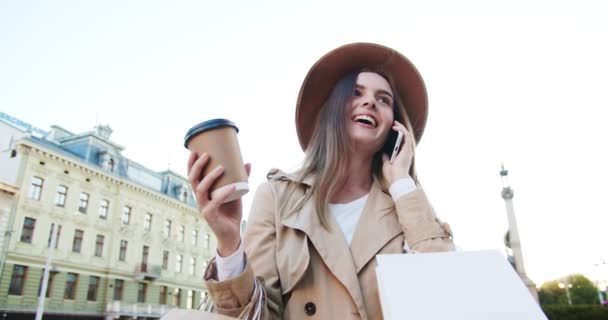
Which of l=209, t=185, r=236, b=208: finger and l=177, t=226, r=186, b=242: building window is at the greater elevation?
l=177, t=226, r=186, b=242: building window

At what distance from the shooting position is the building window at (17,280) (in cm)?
1919

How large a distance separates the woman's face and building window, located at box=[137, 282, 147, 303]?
2708 cm

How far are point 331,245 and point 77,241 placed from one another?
81.3ft

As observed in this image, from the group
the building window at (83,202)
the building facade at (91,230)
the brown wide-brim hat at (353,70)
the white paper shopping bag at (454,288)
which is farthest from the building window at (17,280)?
the white paper shopping bag at (454,288)

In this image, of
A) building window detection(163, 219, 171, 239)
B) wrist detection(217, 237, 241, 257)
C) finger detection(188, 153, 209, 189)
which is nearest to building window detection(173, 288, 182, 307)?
building window detection(163, 219, 171, 239)

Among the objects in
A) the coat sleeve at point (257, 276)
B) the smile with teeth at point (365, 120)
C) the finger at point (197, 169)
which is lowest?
the coat sleeve at point (257, 276)

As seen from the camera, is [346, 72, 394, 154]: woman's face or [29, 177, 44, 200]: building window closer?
[346, 72, 394, 154]: woman's face

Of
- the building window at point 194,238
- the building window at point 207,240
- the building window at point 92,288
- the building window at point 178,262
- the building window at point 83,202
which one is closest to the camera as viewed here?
the building window at point 92,288

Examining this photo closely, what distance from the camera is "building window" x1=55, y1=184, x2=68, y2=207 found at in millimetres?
21844

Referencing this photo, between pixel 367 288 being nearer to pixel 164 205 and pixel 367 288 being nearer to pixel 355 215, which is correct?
pixel 355 215

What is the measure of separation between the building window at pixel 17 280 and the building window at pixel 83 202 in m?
4.14

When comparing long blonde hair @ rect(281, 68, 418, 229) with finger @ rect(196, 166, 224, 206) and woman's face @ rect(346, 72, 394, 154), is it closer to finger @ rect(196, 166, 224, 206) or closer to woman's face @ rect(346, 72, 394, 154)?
woman's face @ rect(346, 72, 394, 154)

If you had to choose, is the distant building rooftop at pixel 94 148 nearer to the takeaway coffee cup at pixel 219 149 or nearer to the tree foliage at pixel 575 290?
the takeaway coffee cup at pixel 219 149

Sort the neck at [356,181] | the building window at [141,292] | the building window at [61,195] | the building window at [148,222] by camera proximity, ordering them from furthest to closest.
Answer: the building window at [148,222], the building window at [141,292], the building window at [61,195], the neck at [356,181]
